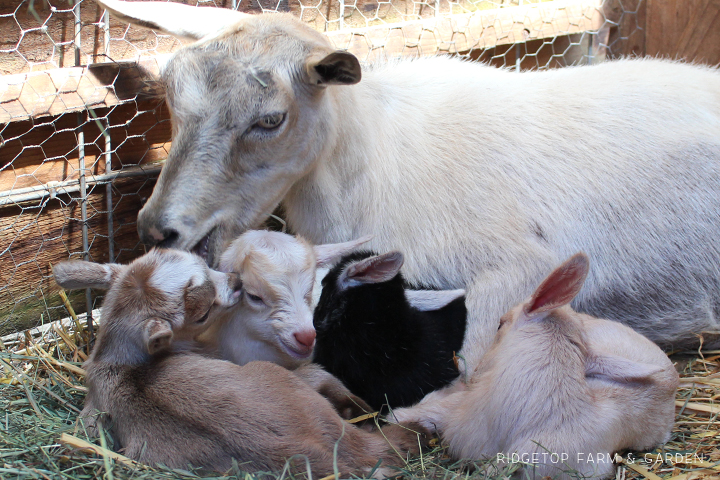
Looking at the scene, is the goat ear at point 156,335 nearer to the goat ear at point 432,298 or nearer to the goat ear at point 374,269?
the goat ear at point 374,269

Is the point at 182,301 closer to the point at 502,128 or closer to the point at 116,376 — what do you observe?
the point at 116,376

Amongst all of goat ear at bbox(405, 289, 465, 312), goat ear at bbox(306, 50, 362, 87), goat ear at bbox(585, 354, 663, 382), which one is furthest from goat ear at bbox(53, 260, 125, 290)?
goat ear at bbox(585, 354, 663, 382)

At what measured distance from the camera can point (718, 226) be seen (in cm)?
293

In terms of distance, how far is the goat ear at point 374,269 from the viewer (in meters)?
2.53

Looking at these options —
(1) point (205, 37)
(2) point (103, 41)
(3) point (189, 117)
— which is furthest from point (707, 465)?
(2) point (103, 41)

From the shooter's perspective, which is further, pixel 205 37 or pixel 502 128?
pixel 502 128

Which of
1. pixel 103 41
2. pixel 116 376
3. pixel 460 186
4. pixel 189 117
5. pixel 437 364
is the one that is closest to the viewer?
pixel 116 376

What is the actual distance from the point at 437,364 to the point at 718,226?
1.44 m

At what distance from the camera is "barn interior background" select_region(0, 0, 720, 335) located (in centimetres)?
312

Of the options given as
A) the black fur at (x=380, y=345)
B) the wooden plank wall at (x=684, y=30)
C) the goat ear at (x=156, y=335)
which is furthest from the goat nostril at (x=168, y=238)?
the wooden plank wall at (x=684, y=30)

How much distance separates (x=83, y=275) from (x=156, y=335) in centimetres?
53

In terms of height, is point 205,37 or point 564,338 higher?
point 205,37

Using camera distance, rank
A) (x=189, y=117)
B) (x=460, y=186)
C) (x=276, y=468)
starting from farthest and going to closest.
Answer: (x=460, y=186), (x=189, y=117), (x=276, y=468)

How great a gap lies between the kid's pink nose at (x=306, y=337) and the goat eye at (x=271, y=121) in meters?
0.80
